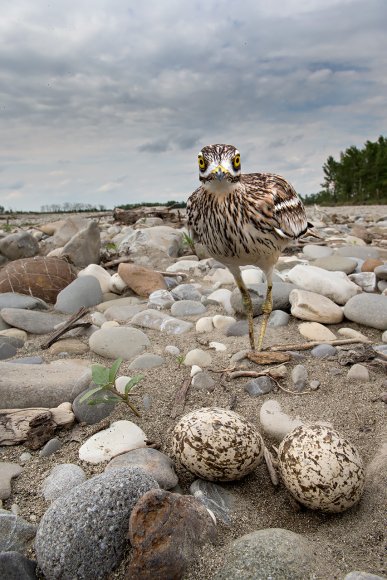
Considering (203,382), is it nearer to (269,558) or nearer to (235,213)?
(235,213)

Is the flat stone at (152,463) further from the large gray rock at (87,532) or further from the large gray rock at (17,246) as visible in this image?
the large gray rock at (17,246)

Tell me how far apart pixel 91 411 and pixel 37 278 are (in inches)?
147

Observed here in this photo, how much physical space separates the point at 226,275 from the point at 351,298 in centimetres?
221

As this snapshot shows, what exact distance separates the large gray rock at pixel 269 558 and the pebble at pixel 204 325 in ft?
9.55

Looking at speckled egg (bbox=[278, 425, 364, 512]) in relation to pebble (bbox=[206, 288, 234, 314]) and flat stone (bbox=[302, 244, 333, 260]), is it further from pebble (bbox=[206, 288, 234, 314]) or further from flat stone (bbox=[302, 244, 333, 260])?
flat stone (bbox=[302, 244, 333, 260])

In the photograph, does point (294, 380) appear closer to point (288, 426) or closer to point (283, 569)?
point (288, 426)

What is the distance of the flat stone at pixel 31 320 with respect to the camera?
17.8ft

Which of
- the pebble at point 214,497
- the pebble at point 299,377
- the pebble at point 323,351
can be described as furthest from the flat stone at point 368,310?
the pebble at point 214,497

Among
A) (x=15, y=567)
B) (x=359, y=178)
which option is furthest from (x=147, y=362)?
(x=359, y=178)

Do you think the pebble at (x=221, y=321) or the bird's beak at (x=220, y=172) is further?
the pebble at (x=221, y=321)

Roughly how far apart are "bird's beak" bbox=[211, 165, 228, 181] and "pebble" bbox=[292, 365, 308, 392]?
156 centimetres

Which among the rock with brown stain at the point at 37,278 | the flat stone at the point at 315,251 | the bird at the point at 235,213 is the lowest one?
the flat stone at the point at 315,251

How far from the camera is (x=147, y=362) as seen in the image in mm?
4145

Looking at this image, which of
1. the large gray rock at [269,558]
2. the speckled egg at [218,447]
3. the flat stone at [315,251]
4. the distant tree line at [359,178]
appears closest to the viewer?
the large gray rock at [269,558]
